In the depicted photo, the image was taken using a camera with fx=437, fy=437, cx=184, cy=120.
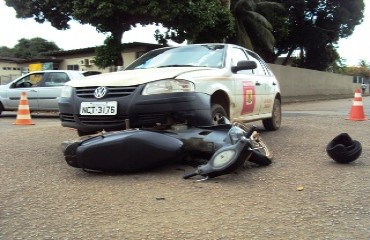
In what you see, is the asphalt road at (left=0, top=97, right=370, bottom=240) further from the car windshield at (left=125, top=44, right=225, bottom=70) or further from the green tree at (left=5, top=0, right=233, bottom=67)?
the green tree at (left=5, top=0, right=233, bottom=67)

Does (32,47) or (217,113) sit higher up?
(32,47)

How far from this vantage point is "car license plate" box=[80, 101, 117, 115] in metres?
4.87

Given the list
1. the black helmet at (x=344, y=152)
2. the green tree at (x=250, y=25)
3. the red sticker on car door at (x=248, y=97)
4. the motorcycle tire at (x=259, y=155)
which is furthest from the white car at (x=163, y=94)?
the green tree at (x=250, y=25)

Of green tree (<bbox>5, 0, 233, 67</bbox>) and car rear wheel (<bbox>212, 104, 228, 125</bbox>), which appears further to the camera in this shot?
green tree (<bbox>5, 0, 233, 67</bbox>)

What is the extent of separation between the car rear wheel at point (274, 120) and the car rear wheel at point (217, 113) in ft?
9.29

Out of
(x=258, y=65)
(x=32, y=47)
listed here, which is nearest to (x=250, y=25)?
(x=258, y=65)

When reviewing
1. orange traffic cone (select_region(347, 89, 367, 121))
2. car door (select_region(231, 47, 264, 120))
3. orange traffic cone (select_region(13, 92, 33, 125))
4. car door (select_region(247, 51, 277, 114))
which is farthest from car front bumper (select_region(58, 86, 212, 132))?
orange traffic cone (select_region(347, 89, 367, 121))

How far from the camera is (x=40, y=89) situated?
513 inches

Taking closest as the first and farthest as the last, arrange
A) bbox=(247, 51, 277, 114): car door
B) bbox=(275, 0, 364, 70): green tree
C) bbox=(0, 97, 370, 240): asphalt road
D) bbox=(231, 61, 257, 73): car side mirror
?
1. bbox=(0, 97, 370, 240): asphalt road
2. bbox=(231, 61, 257, 73): car side mirror
3. bbox=(247, 51, 277, 114): car door
4. bbox=(275, 0, 364, 70): green tree

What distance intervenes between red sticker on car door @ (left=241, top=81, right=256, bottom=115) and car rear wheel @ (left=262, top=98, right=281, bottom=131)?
1340mm

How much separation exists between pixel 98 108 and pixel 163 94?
30.9 inches

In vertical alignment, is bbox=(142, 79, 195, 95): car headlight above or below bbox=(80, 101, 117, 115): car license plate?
above

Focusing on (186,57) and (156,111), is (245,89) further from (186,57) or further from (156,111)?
(156,111)

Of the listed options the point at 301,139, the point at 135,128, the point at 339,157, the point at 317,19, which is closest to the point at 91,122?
the point at 135,128
